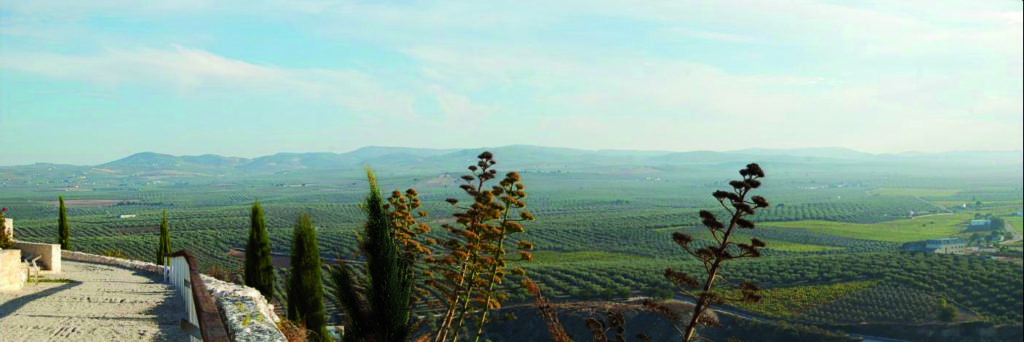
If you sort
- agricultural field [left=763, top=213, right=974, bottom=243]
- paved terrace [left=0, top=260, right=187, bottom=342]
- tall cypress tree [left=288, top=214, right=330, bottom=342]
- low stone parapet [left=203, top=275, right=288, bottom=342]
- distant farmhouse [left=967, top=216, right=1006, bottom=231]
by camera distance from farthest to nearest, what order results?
agricultural field [left=763, top=213, right=974, bottom=243]
distant farmhouse [left=967, top=216, right=1006, bottom=231]
tall cypress tree [left=288, top=214, right=330, bottom=342]
paved terrace [left=0, top=260, right=187, bottom=342]
low stone parapet [left=203, top=275, right=288, bottom=342]

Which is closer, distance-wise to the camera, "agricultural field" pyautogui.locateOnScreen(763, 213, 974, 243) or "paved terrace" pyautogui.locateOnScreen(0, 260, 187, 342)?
"paved terrace" pyautogui.locateOnScreen(0, 260, 187, 342)

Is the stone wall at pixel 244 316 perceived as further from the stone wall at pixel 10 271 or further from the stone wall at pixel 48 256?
the stone wall at pixel 48 256

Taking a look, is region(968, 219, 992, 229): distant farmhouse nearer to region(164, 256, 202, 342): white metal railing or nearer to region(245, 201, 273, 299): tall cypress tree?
region(245, 201, 273, 299): tall cypress tree

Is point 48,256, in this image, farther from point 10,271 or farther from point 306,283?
point 306,283

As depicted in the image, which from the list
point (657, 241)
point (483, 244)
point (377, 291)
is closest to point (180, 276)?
point (377, 291)

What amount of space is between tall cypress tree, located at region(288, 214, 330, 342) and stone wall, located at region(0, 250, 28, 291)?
3.88 m

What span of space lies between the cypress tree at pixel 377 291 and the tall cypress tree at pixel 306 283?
2.50m

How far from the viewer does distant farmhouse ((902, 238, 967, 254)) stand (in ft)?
137

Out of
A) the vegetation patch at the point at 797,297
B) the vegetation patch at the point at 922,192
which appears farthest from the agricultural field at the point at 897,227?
the vegetation patch at the point at 922,192

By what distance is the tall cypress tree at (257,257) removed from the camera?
11734mm

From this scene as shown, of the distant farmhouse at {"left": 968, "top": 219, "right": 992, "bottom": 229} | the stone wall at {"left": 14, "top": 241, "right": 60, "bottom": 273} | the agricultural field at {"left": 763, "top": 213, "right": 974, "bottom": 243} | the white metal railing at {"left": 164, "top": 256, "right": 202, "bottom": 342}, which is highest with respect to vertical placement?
the white metal railing at {"left": 164, "top": 256, "right": 202, "bottom": 342}

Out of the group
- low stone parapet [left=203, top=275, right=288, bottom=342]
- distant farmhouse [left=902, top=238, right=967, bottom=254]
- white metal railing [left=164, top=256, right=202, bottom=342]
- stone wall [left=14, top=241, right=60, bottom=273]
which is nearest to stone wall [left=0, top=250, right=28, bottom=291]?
white metal railing [left=164, top=256, right=202, bottom=342]

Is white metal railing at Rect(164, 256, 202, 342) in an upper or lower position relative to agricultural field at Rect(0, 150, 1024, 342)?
upper

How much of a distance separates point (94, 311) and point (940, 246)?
152 ft
